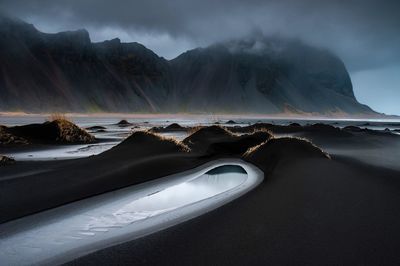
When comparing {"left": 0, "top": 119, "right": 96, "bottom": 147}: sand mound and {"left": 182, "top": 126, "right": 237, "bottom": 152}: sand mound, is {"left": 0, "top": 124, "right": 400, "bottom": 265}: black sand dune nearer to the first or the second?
{"left": 182, "top": 126, "right": 237, "bottom": 152}: sand mound

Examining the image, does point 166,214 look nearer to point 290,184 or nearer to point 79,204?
point 79,204

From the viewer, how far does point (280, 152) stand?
15227 millimetres

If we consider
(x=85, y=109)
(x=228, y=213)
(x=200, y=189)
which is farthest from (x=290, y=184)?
(x=85, y=109)

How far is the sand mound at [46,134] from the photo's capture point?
24770 millimetres

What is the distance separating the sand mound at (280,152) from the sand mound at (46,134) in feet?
56.4

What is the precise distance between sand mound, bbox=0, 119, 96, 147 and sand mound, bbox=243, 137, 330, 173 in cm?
1720

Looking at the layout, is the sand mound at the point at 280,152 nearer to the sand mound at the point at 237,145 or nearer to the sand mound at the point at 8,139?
the sand mound at the point at 237,145

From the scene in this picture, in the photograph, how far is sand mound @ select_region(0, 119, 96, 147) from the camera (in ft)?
81.3

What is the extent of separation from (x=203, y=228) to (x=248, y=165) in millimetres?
9652

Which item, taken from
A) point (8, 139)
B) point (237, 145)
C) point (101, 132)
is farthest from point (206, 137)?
point (101, 132)

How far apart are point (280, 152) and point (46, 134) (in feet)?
65.6

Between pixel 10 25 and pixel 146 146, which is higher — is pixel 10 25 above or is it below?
above

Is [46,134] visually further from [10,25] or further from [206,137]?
[10,25]

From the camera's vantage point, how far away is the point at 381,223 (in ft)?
20.5
